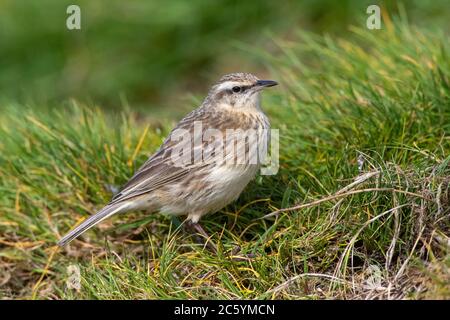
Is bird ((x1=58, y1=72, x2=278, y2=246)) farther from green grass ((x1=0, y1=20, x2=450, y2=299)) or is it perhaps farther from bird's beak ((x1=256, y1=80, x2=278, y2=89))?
green grass ((x1=0, y1=20, x2=450, y2=299))

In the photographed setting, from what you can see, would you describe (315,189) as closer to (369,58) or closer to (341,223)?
(341,223)

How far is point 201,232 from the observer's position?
6688 millimetres

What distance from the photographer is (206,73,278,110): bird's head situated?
7.17 metres

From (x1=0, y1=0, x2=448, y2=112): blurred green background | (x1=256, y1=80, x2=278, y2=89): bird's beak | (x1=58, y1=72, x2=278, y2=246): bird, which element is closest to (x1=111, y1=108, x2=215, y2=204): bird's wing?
(x1=58, y1=72, x2=278, y2=246): bird

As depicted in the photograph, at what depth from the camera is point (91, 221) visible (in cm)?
665

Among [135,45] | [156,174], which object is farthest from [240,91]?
[135,45]

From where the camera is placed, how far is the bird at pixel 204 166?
21.7 ft

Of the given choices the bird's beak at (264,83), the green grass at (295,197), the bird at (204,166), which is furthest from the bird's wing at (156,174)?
the bird's beak at (264,83)

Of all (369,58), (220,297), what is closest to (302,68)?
(369,58)

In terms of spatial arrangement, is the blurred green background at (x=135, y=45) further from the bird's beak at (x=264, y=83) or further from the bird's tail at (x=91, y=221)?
the bird's tail at (x=91, y=221)

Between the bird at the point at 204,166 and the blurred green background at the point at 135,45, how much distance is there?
409 centimetres

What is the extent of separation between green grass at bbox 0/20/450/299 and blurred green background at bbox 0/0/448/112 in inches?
85.5

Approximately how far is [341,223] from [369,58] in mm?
2907
